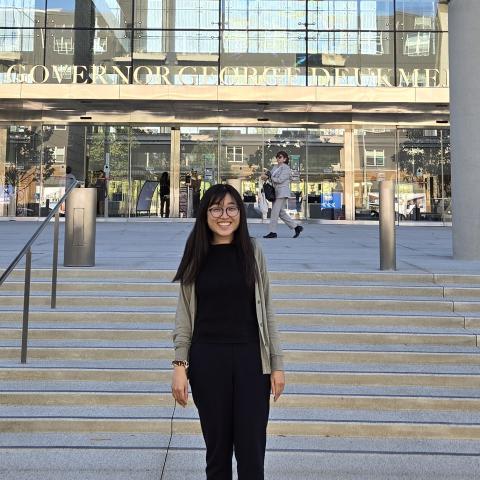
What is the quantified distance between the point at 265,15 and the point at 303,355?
61.5 ft

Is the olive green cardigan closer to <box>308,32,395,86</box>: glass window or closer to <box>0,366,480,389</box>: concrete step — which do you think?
<box>0,366,480,389</box>: concrete step

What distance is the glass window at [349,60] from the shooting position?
65.9 ft

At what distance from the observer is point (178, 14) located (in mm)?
20531

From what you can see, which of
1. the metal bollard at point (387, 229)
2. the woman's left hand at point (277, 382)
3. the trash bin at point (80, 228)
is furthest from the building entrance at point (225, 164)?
the woman's left hand at point (277, 382)

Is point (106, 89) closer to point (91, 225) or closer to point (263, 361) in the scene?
point (91, 225)

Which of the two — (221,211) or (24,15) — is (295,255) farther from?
(24,15)

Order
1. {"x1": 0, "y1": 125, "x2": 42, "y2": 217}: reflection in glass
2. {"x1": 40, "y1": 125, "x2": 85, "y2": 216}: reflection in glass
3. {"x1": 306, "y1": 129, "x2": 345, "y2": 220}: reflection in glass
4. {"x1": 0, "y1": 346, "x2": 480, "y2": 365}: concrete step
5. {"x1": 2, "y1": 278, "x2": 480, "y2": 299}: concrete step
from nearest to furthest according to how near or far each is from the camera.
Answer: {"x1": 0, "y1": 346, "x2": 480, "y2": 365}: concrete step → {"x1": 2, "y1": 278, "x2": 480, "y2": 299}: concrete step → {"x1": 0, "y1": 125, "x2": 42, "y2": 217}: reflection in glass → {"x1": 40, "y1": 125, "x2": 85, "y2": 216}: reflection in glass → {"x1": 306, "y1": 129, "x2": 345, "y2": 220}: reflection in glass

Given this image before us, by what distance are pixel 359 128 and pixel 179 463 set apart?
1963cm

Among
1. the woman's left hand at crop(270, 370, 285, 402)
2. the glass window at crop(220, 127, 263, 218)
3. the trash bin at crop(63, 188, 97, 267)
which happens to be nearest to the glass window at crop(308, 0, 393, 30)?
the glass window at crop(220, 127, 263, 218)

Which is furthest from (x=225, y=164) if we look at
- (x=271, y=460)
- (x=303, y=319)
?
(x=271, y=460)

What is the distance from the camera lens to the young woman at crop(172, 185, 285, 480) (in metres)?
2.32

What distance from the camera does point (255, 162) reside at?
21203 mm

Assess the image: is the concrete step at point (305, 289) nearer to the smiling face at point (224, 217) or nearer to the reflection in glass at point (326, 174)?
the smiling face at point (224, 217)

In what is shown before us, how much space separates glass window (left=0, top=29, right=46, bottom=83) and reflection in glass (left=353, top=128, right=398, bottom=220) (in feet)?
42.4
